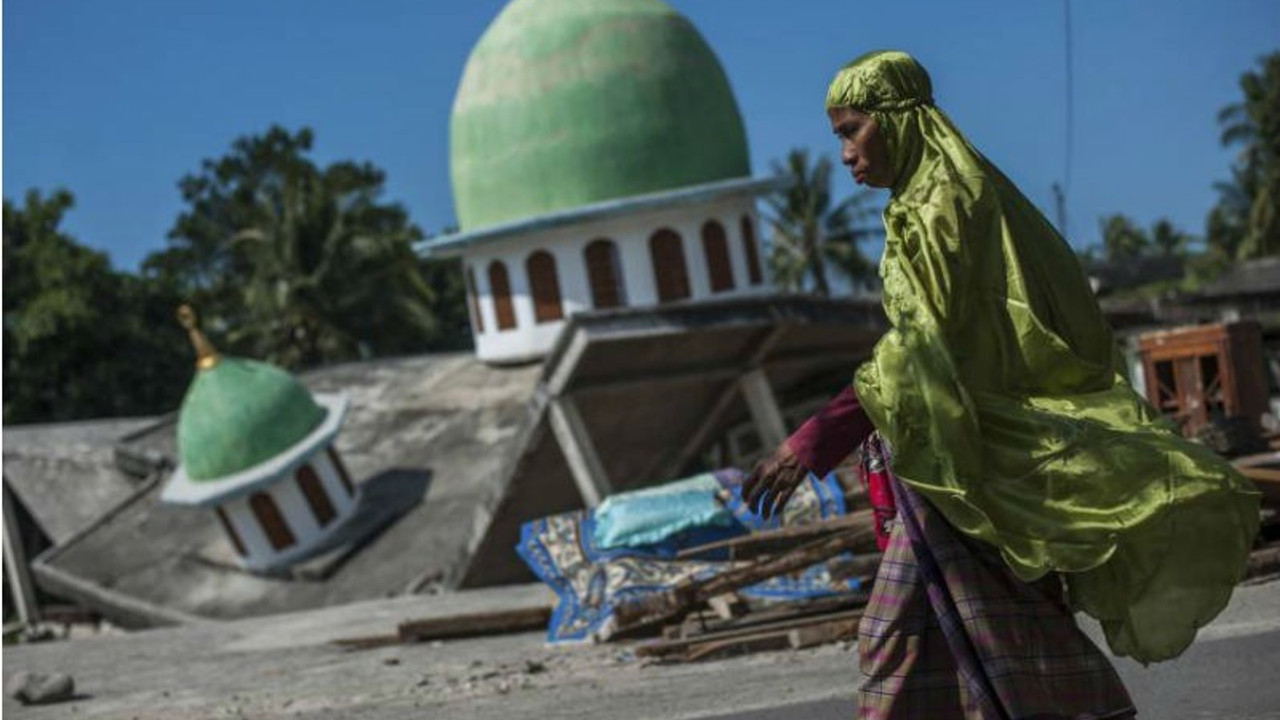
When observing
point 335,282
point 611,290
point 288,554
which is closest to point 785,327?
point 611,290

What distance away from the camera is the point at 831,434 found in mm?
4777

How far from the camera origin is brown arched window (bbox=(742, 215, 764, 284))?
32.0m

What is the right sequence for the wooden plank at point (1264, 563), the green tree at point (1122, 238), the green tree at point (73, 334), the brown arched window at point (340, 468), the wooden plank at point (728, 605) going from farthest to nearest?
the green tree at point (1122, 238)
the green tree at point (73, 334)
the brown arched window at point (340, 468)
the wooden plank at point (728, 605)
the wooden plank at point (1264, 563)

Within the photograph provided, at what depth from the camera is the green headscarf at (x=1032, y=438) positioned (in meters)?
4.51

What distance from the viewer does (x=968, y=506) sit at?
14.8 ft

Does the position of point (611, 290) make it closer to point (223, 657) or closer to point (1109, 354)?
point (223, 657)

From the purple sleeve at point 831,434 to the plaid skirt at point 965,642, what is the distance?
0.17m

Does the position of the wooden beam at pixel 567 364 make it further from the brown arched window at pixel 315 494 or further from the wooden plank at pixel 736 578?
the brown arched window at pixel 315 494

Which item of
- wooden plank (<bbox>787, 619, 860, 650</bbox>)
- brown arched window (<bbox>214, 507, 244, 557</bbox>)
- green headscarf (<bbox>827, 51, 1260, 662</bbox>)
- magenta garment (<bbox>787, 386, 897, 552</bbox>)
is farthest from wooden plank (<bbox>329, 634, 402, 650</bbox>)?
brown arched window (<bbox>214, 507, 244, 557</bbox>)

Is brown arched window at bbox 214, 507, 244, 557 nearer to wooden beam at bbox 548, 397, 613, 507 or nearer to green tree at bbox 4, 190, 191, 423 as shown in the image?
wooden beam at bbox 548, 397, 613, 507

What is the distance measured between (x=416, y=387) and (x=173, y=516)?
15.7 ft

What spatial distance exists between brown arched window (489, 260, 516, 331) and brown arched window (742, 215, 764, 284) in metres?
3.76

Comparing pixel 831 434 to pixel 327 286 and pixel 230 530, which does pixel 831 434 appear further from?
pixel 327 286

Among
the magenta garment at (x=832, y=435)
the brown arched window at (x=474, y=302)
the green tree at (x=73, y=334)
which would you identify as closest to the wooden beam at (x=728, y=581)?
the magenta garment at (x=832, y=435)
